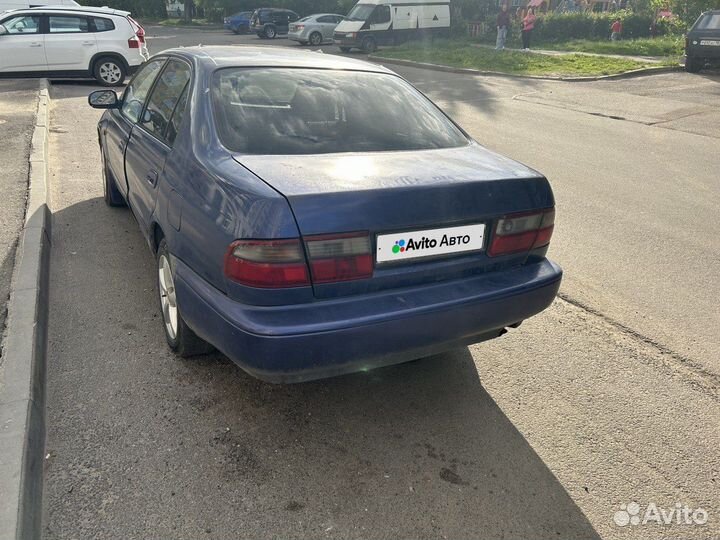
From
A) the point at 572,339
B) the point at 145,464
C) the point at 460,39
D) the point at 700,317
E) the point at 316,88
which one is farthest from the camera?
the point at 460,39

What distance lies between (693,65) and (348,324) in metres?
18.2

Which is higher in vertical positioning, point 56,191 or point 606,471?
point 56,191

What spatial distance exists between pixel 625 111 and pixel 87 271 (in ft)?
35.6

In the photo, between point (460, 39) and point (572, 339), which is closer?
point (572, 339)

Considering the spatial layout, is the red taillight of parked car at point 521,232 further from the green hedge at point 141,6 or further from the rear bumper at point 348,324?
the green hedge at point 141,6

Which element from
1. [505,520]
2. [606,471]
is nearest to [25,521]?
[505,520]

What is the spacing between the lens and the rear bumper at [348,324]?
232 cm

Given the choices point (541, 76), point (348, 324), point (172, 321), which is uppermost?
point (541, 76)

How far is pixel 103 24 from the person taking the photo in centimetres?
1341

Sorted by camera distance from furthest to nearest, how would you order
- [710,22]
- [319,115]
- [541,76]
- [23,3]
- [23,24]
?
[23,3], [710,22], [541,76], [23,24], [319,115]

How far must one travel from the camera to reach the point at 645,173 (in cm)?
739

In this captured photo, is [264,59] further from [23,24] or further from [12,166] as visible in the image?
[23,24]

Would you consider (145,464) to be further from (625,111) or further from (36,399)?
(625,111)

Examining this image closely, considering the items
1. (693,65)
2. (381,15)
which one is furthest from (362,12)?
(693,65)
